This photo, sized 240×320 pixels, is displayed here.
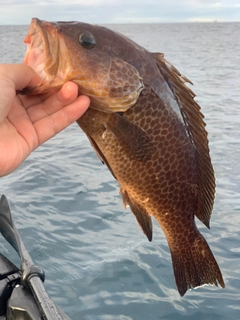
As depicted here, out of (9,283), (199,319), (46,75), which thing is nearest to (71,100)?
(46,75)

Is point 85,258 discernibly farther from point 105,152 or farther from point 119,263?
point 105,152

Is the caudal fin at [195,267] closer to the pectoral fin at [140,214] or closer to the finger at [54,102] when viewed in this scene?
the pectoral fin at [140,214]

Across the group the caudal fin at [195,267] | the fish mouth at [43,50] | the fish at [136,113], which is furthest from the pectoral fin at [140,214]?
the fish mouth at [43,50]

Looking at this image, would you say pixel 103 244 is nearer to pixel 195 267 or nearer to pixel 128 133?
pixel 195 267

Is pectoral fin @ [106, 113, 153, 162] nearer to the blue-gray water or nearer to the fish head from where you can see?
the fish head

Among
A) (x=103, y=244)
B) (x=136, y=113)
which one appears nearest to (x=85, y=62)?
(x=136, y=113)
